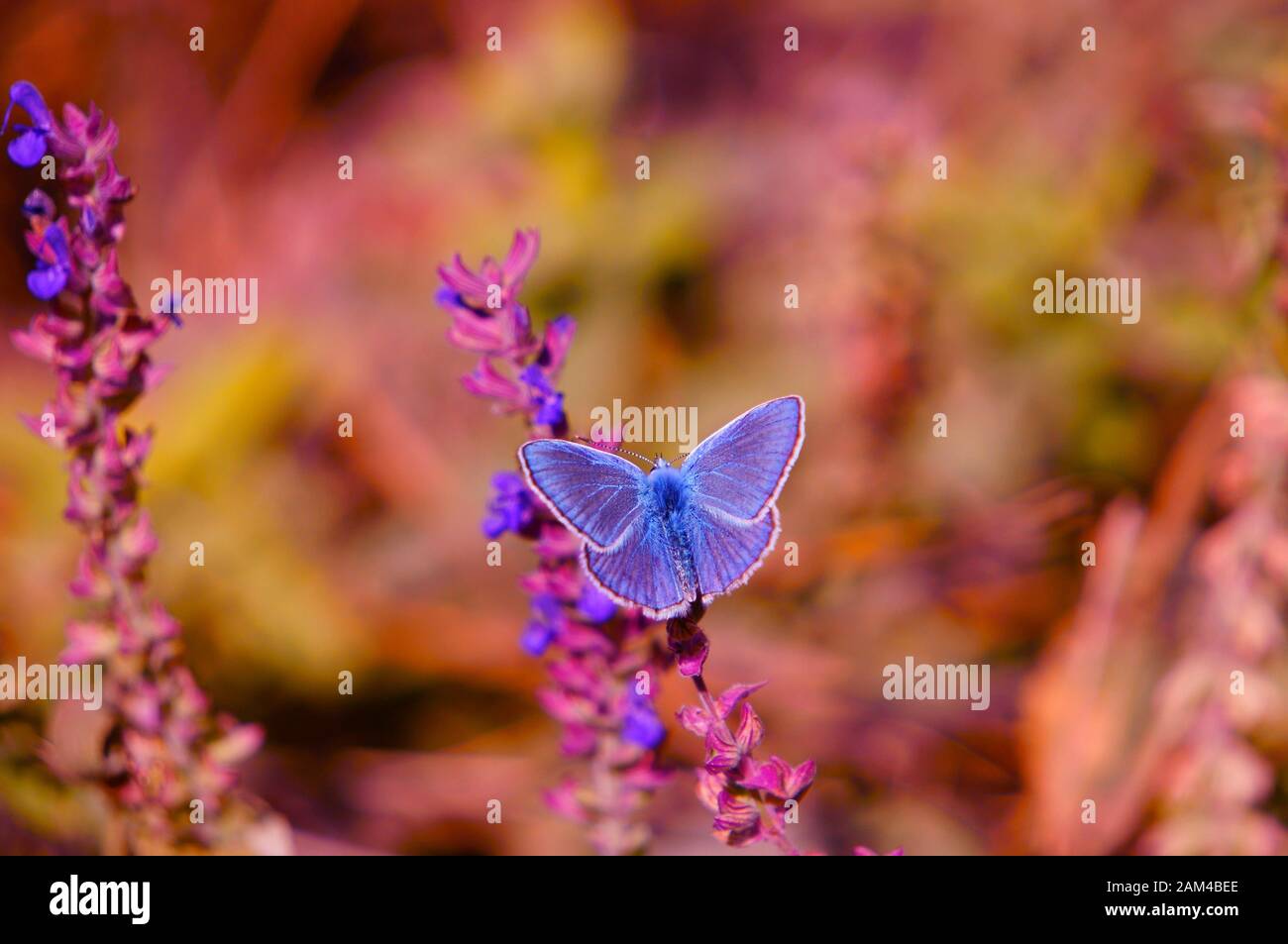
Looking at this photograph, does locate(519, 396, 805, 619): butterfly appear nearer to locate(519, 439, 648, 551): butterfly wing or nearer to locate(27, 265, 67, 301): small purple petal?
locate(519, 439, 648, 551): butterfly wing

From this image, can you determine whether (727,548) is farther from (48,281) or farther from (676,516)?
(48,281)

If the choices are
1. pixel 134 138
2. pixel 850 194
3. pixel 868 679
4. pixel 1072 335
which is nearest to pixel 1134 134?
pixel 1072 335

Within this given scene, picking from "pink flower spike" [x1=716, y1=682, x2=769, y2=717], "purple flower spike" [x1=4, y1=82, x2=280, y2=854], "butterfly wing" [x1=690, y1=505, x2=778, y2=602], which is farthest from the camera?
"purple flower spike" [x1=4, y1=82, x2=280, y2=854]

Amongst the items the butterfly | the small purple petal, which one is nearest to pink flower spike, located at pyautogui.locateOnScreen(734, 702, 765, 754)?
the butterfly

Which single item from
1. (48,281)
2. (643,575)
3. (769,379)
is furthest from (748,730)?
(769,379)

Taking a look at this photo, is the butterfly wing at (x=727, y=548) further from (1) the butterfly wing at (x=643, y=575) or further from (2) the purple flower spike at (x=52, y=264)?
(2) the purple flower spike at (x=52, y=264)

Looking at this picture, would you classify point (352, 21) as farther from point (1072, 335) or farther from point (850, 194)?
point (1072, 335)

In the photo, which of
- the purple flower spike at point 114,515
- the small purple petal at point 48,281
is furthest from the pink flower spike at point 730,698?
the small purple petal at point 48,281
